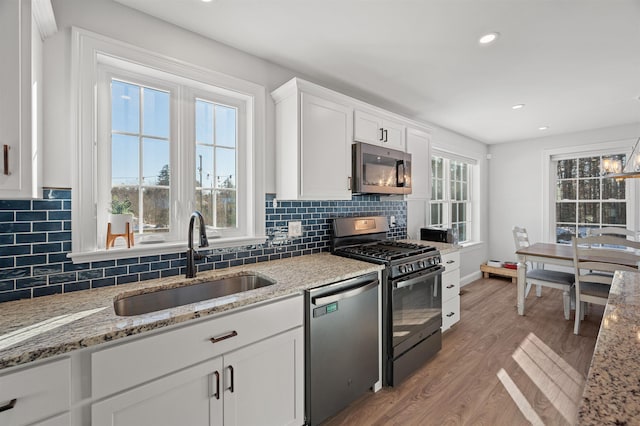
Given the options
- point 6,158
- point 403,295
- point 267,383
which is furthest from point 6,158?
point 403,295

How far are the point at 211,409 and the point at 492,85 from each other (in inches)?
130

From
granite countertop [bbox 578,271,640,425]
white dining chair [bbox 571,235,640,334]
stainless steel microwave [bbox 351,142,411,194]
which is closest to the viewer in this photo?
granite countertop [bbox 578,271,640,425]

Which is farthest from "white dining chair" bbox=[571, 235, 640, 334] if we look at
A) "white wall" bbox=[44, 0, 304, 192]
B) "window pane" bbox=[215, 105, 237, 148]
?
"white wall" bbox=[44, 0, 304, 192]

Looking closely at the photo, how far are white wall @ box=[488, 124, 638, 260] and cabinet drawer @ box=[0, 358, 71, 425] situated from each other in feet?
19.5

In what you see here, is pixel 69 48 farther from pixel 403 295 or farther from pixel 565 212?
pixel 565 212

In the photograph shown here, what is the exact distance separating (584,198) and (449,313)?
349 centimetres

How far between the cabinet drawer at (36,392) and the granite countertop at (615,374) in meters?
1.41

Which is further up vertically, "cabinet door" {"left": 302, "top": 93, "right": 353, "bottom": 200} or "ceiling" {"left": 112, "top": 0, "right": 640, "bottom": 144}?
"ceiling" {"left": 112, "top": 0, "right": 640, "bottom": 144}

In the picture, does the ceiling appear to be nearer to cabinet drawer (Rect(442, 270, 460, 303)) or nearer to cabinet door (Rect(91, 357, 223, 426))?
cabinet drawer (Rect(442, 270, 460, 303))

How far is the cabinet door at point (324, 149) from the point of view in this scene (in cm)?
218

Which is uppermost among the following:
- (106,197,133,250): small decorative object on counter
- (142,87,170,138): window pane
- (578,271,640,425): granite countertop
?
(142,87,170,138): window pane

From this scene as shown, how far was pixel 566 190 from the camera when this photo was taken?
4.73 meters

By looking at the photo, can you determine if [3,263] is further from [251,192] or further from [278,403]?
[278,403]

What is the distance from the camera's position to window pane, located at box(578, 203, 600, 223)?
14.6 feet
